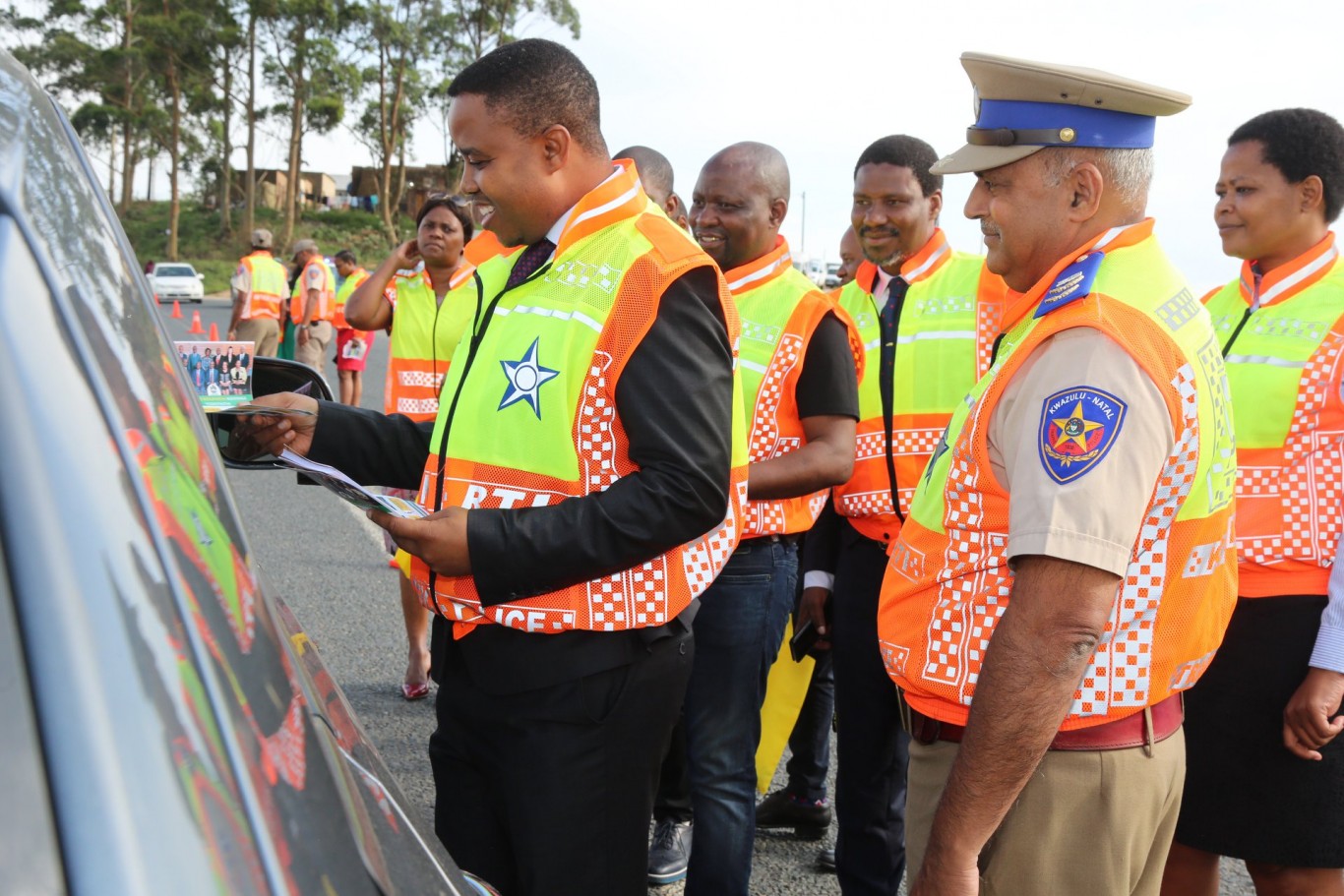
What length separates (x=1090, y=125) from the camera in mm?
1859

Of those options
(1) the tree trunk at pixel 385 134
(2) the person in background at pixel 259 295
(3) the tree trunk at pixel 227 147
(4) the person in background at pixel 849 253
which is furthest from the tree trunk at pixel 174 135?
(4) the person in background at pixel 849 253

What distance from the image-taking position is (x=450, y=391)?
222 cm

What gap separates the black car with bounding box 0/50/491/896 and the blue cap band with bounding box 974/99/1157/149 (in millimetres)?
1425

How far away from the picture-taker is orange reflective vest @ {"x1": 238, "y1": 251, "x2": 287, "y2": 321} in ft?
44.5

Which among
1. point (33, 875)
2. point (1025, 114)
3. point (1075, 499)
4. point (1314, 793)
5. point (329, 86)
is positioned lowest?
point (1314, 793)

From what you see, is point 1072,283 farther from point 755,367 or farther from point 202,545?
point 755,367

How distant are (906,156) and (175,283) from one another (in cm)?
3434

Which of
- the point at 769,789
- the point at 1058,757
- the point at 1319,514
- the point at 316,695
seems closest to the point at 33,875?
the point at 316,695

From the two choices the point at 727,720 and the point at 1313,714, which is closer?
the point at 1313,714

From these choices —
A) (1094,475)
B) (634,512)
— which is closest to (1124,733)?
(1094,475)

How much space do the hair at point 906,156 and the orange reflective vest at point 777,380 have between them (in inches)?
25.7

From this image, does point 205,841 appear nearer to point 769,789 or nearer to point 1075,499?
point 1075,499

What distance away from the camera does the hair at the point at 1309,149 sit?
288cm

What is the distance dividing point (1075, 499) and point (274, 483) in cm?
846
